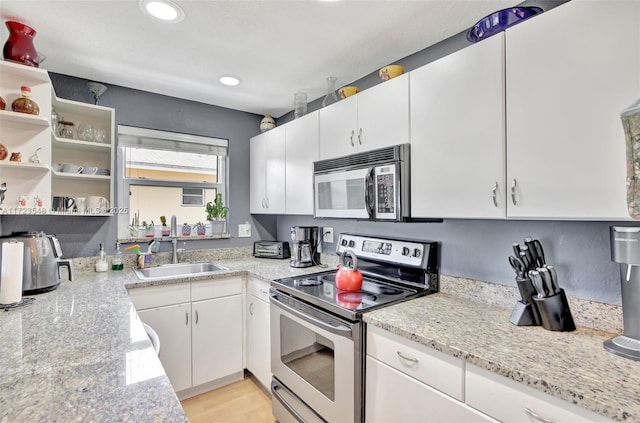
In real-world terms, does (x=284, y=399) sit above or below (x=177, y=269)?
below

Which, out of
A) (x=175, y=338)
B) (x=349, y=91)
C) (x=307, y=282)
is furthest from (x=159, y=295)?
(x=349, y=91)

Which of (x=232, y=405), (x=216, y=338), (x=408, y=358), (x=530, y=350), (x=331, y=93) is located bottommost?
(x=232, y=405)

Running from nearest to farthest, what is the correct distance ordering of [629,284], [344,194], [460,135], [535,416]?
[535,416] → [629,284] → [460,135] → [344,194]

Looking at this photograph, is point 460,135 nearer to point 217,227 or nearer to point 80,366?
point 80,366

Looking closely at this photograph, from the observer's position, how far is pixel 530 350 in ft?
3.41

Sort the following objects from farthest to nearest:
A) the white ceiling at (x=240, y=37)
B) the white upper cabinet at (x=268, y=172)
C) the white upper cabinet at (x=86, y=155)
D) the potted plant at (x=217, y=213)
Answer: the potted plant at (x=217, y=213), the white upper cabinet at (x=268, y=172), the white upper cabinet at (x=86, y=155), the white ceiling at (x=240, y=37)

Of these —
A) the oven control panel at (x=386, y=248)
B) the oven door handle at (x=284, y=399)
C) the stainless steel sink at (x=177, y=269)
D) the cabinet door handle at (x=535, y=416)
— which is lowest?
the oven door handle at (x=284, y=399)

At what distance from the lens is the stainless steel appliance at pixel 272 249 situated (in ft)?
9.56

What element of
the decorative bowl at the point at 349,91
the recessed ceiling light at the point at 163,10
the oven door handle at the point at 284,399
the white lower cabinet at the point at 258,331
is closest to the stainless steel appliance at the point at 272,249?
the white lower cabinet at the point at 258,331

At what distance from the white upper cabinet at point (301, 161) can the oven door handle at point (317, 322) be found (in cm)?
70

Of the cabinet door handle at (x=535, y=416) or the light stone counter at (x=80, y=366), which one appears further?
the cabinet door handle at (x=535, y=416)

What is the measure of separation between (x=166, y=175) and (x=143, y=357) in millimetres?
2144

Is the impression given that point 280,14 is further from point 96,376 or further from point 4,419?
point 4,419

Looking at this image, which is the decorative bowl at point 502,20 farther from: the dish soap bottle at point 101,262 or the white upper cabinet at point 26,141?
the dish soap bottle at point 101,262
